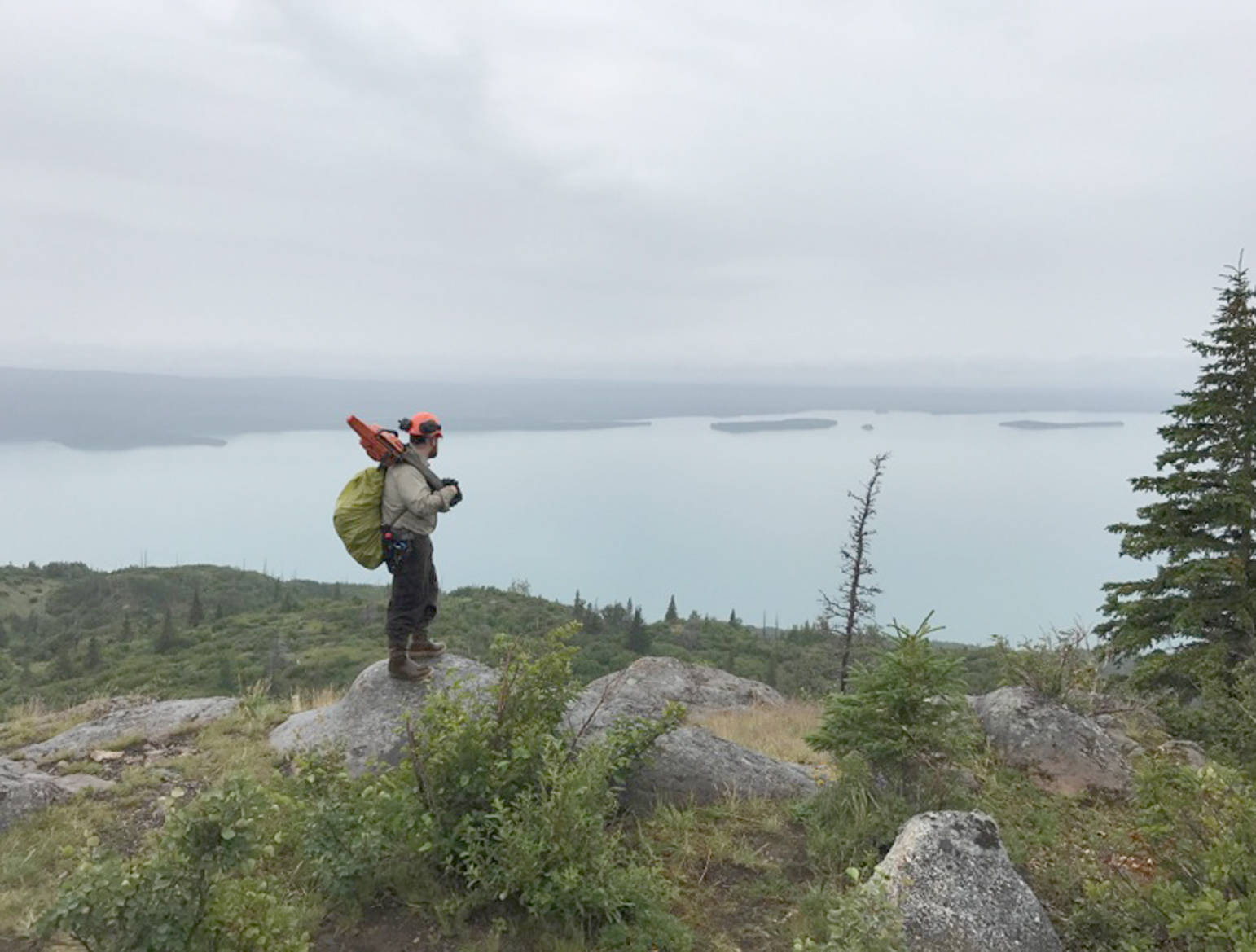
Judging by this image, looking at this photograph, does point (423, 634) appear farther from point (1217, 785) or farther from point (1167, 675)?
point (1167, 675)

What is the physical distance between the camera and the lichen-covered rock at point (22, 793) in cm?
560

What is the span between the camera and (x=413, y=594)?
21.9 ft

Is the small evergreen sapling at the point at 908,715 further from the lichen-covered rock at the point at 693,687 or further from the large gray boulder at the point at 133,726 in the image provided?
the large gray boulder at the point at 133,726

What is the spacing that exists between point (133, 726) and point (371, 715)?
422 centimetres

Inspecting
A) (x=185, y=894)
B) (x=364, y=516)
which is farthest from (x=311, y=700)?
(x=185, y=894)

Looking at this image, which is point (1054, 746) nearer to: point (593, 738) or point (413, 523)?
point (593, 738)

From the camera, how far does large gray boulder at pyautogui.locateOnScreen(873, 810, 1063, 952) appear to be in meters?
3.44

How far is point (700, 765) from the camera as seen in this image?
5711 mm

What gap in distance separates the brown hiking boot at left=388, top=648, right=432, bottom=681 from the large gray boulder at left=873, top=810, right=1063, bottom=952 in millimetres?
4845

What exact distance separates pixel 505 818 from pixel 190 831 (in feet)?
5.79

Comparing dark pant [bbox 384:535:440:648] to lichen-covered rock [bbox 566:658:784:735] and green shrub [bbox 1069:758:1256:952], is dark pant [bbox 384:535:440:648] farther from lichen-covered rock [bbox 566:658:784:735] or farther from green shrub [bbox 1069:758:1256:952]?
green shrub [bbox 1069:758:1256:952]

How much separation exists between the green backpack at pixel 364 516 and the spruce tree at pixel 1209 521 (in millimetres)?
14489

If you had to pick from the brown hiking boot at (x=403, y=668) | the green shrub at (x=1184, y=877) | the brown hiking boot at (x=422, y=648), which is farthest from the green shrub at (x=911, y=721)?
the brown hiking boot at (x=422, y=648)

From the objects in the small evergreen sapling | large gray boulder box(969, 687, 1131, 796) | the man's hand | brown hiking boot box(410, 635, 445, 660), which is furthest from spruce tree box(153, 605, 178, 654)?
the small evergreen sapling
